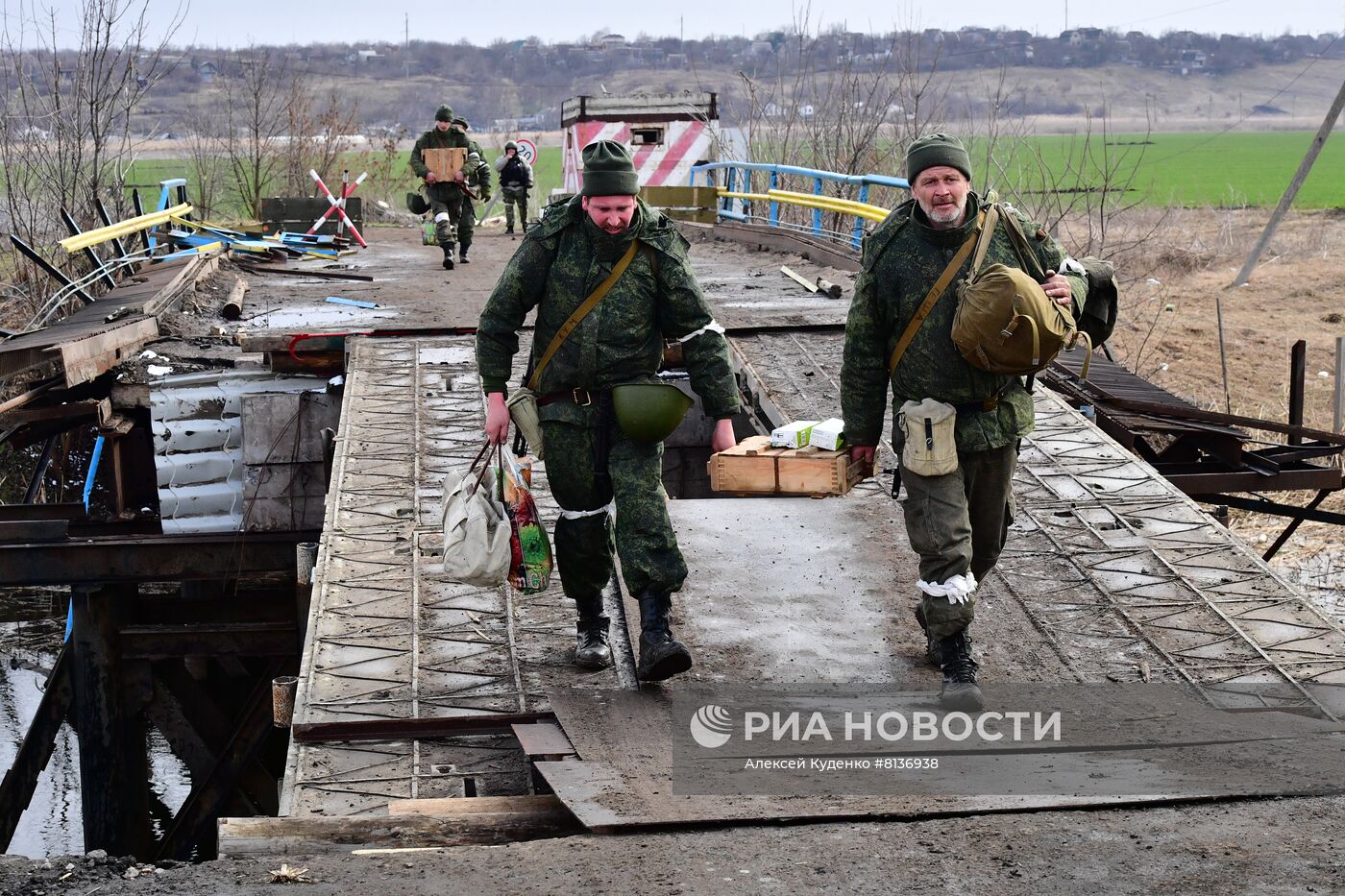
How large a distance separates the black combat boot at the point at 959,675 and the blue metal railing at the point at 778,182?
247 inches

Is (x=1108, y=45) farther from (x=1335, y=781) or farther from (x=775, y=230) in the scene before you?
(x=1335, y=781)

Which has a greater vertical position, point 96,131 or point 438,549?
point 96,131

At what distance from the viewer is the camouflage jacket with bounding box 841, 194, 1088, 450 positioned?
5.41 meters

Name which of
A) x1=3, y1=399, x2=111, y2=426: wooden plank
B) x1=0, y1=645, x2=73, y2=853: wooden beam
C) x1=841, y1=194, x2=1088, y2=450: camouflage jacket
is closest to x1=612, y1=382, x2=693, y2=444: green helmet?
x1=841, y1=194, x2=1088, y2=450: camouflage jacket

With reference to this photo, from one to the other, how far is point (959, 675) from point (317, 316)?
27.1ft

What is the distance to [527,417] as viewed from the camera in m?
5.71

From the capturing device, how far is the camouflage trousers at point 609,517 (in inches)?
221

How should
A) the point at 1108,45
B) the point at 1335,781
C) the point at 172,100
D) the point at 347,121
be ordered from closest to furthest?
the point at 1335,781 → the point at 347,121 → the point at 172,100 → the point at 1108,45

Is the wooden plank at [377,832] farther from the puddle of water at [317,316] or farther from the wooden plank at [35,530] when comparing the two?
the puddle of water at [317,316]

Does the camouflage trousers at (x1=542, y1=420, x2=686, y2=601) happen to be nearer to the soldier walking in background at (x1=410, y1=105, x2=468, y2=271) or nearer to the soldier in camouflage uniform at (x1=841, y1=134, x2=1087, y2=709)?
the soldier in camouflage uniform at (x1=841, y1=134, x2=1087, y2=709)

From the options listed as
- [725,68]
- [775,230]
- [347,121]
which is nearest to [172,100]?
[725,68]

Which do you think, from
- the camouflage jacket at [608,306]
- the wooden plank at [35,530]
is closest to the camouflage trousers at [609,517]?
the camouflage jacket at [608,306]

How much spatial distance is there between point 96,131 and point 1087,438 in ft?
45.1

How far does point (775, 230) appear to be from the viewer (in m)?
17.1
